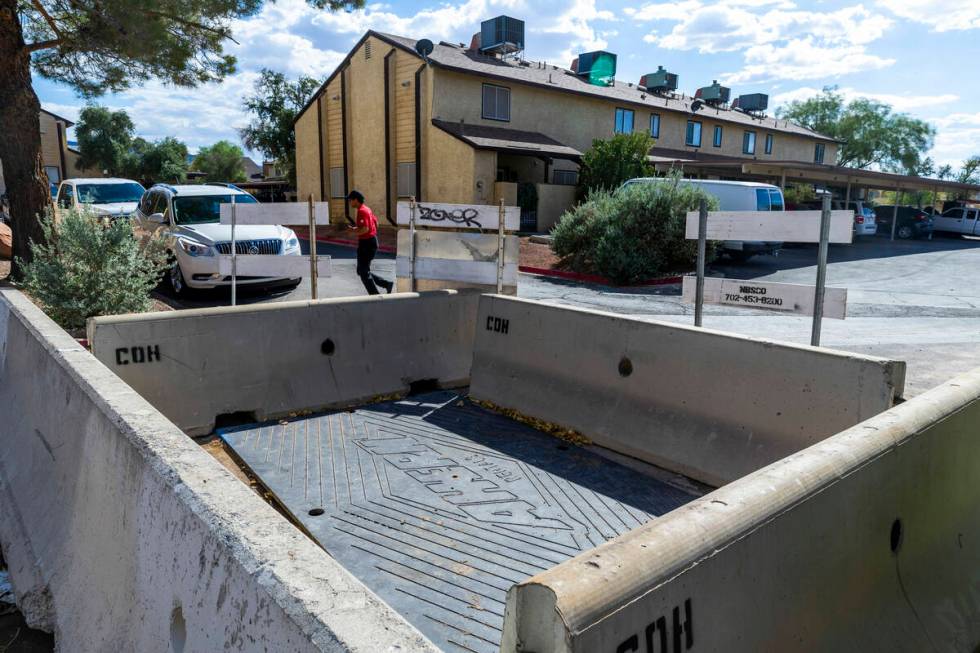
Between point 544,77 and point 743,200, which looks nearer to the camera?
point 743,200

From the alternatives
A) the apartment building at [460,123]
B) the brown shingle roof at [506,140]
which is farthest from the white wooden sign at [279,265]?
the brown shingle roof at [506,140]

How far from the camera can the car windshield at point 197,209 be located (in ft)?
43.0

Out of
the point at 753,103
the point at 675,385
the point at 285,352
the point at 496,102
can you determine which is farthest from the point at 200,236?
the point at 753,103

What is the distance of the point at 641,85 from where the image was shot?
43.7m

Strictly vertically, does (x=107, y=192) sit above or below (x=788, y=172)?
below

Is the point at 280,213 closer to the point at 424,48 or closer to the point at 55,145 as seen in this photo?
the point at 424,48

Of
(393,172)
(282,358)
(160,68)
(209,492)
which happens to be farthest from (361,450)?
(393,172)

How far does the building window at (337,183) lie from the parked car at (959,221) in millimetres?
32534

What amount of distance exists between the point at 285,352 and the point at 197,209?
26.3ft

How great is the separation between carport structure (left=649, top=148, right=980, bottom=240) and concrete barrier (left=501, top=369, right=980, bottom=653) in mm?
26342

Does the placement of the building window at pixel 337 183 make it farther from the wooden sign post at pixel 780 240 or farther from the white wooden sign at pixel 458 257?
the wooden sign post at pixel 780 240

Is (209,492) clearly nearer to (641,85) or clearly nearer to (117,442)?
(117,442)

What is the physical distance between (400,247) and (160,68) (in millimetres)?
9277

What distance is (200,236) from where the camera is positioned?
12141 millimetres
